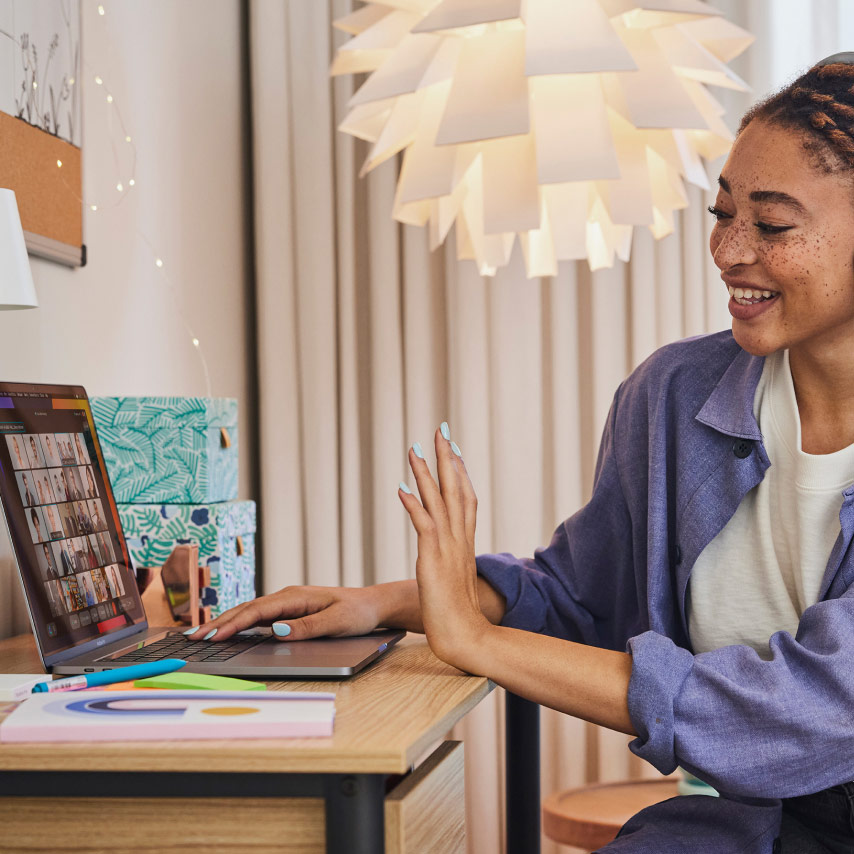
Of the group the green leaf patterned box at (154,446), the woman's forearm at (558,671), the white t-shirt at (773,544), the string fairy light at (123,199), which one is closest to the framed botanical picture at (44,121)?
the string fairy light at (123,199)

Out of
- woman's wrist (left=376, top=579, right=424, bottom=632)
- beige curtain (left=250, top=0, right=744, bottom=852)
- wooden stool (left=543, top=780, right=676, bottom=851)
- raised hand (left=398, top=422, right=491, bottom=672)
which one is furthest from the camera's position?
beige curtain (left=250, top=0, right=744, bottom=852)

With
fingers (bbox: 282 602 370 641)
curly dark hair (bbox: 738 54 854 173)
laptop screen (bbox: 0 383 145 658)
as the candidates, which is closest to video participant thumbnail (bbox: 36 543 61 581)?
laptop screen (bbox: 0 383 145 658)

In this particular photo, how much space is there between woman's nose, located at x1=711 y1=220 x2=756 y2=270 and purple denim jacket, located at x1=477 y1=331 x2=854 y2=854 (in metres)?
0.14

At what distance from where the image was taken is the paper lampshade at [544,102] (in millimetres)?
1183

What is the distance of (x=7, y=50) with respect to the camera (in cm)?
125

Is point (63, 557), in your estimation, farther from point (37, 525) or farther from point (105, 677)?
point (105, 677)

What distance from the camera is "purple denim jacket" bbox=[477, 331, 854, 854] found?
2.56 feet

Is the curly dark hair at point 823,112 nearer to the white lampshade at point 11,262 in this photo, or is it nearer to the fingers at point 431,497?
the fingers at point 431,497

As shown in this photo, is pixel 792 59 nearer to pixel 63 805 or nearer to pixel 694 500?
pixel 694 500

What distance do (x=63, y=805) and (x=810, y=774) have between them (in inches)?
21.3

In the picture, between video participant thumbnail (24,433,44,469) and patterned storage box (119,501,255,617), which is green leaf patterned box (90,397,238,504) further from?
video participant thumbnail (24,433,44,469)

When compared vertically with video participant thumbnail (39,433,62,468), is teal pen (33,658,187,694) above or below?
below

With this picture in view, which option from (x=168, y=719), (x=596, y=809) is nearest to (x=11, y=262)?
(x=168, y=719)

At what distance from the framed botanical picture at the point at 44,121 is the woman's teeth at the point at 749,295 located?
2.77 ft
